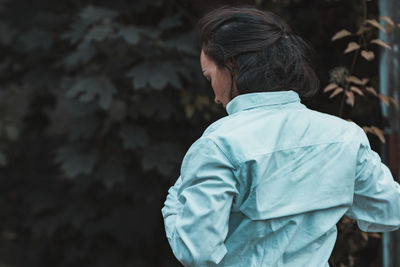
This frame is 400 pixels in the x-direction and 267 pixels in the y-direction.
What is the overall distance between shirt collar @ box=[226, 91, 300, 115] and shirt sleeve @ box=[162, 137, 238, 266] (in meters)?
0.15

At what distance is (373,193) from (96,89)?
5.58ft

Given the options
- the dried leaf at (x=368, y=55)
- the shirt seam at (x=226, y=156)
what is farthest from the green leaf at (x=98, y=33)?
the shirt seam at (x=226, y=156)

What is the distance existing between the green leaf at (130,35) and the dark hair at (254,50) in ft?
4.30

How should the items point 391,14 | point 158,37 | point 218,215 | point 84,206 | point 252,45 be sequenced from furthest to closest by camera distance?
point 84,206, point 158,37, point 391,14, point 252,45, point 218,215

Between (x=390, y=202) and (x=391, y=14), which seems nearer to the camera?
(x=390, y=202)

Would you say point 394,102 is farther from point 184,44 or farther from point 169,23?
point 169,23

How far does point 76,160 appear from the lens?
291 centimetres

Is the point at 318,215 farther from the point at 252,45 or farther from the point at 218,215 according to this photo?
the point at 252,45

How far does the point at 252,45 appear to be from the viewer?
1.24 m

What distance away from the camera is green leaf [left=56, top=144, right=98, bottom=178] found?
2.86m

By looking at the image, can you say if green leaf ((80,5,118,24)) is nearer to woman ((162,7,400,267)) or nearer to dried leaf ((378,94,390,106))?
dried leaf ((378,94,390,106))

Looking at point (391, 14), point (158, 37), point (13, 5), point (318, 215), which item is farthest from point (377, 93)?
point (13, 5)

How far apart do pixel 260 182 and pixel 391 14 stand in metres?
1.17

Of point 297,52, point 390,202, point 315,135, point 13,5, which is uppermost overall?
point 297,52
